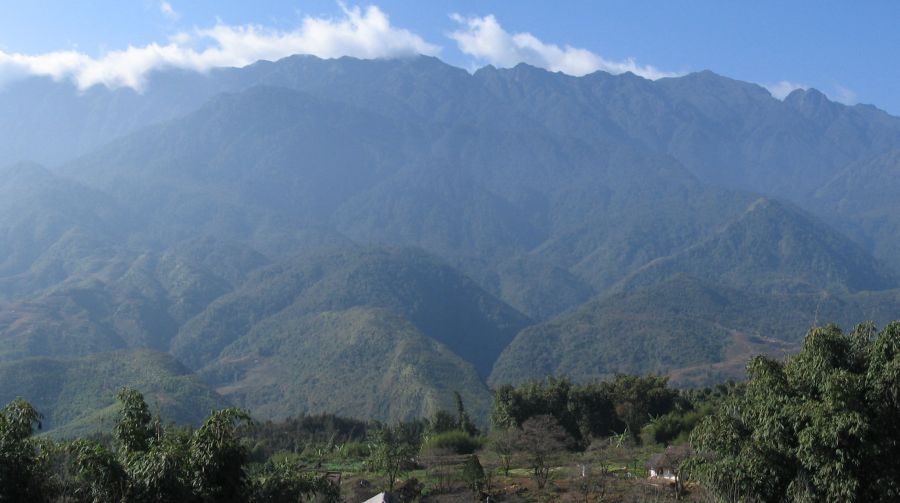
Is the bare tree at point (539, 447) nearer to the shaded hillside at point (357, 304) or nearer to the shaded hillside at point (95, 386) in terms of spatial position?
the shaded hillside at point (95, 386)

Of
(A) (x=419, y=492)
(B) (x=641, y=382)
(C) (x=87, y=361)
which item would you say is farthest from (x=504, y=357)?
(A) (x=419, y=492)

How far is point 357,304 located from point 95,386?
79855 mm

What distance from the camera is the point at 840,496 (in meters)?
16.5

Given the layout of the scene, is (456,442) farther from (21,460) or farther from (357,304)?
(357,304)

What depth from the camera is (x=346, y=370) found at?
403 ft

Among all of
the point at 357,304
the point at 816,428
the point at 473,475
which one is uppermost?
the point at 357,304

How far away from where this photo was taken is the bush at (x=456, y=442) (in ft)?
169

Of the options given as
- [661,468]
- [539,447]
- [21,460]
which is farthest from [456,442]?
[21,460]

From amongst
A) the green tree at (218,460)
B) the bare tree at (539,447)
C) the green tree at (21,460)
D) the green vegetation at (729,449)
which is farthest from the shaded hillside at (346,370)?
the green tree at (21,460)

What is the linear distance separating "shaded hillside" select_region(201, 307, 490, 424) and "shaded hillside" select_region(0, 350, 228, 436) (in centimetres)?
1753

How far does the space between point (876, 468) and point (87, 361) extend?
349 ft

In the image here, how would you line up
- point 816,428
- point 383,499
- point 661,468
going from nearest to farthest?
point 816,428, point 383,499, point 661,468

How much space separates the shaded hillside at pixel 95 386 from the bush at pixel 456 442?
1748 inches

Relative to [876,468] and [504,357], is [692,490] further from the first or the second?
[504,357]
